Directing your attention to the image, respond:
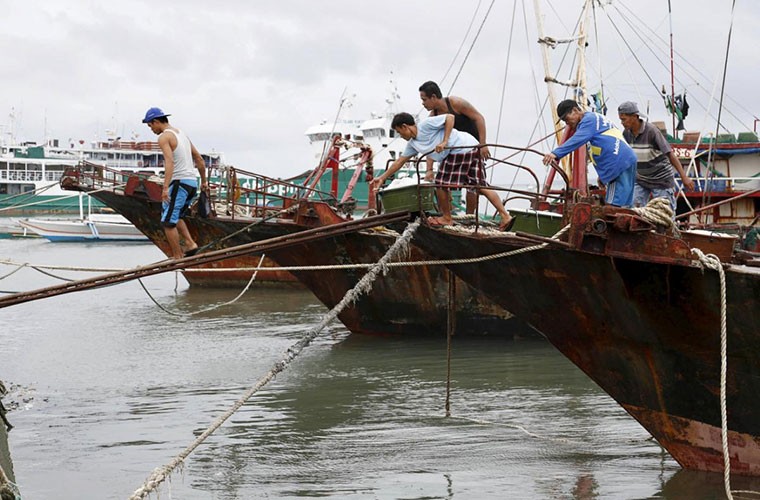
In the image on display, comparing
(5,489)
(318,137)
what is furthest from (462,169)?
(318,137)

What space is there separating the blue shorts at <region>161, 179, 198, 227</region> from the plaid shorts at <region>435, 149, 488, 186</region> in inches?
99.2

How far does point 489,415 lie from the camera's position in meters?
8.49

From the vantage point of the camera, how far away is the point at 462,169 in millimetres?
8406

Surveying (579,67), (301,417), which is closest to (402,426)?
(301,417)

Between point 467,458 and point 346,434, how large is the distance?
1257 millimetres

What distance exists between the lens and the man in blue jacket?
23.0 feet

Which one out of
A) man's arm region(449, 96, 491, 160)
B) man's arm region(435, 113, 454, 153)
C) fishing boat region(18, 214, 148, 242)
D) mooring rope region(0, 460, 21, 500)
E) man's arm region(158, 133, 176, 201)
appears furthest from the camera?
fishing boat region(18, 214, 148, 242)

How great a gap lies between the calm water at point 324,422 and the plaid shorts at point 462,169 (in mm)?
2121

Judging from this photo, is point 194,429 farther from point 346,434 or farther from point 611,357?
point 611,357

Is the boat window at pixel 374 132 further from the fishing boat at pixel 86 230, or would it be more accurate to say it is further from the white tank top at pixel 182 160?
the white tank top at pixel 182 160

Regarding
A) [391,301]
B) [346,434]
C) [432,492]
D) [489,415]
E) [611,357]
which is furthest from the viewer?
[391,301]

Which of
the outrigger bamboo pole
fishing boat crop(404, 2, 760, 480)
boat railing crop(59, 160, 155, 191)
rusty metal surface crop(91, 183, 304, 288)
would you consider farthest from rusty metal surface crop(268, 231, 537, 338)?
boat railing crop(59, 160, 155, 191)

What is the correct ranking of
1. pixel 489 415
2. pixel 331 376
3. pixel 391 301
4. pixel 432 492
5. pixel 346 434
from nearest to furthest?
pixel 432 492 < pixel 346 434 < pixel 489 415 < pixel 331 376 < pixel 391 301

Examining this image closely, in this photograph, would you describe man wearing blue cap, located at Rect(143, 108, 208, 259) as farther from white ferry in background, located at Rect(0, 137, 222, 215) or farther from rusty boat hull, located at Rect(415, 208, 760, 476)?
white ferry in background, located at Rect(0, 137, 222, 215)
